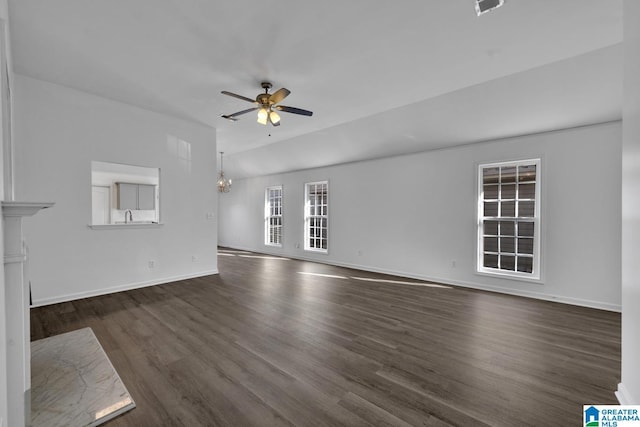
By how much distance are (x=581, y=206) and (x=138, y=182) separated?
7633 mm

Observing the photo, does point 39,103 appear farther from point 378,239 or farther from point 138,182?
point 378,239

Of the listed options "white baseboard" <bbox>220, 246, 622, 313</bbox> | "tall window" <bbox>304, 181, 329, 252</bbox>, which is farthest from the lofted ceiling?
"tall window" <bbox>304, 181, 329, 252</bbox>

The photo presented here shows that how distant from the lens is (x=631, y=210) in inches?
67.8

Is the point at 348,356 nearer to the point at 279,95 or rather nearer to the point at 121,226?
the point at 279,95

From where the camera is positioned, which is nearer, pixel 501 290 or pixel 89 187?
pixel 89 187

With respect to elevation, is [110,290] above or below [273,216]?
below

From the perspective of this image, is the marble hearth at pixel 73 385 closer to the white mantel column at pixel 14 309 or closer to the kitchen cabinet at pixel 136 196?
the white mantel column at pixel 14 309

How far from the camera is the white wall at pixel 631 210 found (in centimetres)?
164

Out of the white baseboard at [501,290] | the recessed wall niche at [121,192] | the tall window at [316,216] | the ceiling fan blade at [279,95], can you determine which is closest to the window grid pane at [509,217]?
the white baseboard at [501,290]

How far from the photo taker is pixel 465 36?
2602 mm

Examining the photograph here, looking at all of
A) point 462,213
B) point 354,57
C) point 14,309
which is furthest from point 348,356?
point 462,213

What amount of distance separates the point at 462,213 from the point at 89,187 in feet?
19.8

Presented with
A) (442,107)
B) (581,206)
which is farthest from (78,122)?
(581,206)

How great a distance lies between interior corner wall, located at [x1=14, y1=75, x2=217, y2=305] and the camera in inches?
143
